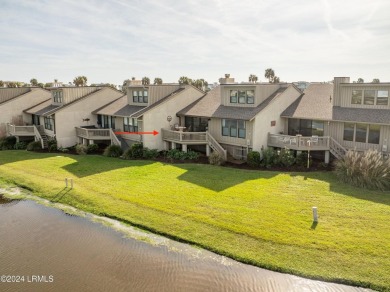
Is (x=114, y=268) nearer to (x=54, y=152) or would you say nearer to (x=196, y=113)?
(x=196, y=113)

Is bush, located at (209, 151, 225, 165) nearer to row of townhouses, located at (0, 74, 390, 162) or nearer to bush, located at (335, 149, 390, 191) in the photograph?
row of townhouses, located at (0, 74, 390, 162)

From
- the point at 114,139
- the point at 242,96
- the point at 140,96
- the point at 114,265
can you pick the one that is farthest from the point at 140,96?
the point at 114,265

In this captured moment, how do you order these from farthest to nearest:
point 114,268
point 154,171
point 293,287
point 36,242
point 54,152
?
point 54,152
point 154,171
point 36,242
point 114,268
point 293,287

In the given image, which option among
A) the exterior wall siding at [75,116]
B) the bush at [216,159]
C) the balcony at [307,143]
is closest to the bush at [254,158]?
the bush at [216,159]

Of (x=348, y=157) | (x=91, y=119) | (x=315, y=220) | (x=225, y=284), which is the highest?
(x=91, y=119)

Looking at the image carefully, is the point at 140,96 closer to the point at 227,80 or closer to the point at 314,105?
the point at 227,80

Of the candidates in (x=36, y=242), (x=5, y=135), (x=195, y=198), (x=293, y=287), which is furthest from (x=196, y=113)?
(x=5, y=135)

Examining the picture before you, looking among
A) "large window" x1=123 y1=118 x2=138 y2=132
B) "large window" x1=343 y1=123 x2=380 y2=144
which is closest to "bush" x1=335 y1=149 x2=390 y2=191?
"large window" x1=343 y1=123 x2=380 y2=144
